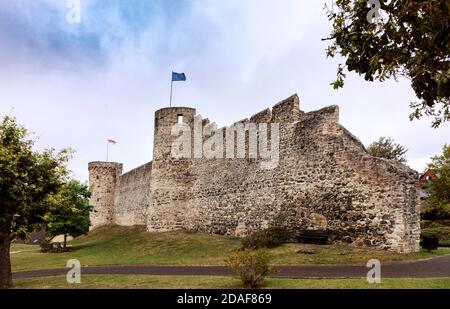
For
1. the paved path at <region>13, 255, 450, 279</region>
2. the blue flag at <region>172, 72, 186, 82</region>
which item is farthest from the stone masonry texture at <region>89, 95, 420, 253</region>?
the blue flag at <region>172, 72, 186, 82</region>

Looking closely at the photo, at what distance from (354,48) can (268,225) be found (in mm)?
15271

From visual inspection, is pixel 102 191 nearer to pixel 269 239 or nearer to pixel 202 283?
pixel 269 239

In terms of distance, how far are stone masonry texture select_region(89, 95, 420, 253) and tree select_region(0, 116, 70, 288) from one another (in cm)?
1005

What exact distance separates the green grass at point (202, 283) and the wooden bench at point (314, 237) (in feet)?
21.3

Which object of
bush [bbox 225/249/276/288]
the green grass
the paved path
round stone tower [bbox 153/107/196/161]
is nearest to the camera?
the green grass

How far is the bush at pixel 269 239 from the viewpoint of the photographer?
1931cm

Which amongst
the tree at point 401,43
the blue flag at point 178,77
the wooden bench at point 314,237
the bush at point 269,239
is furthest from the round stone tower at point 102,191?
the tree at point 401,43

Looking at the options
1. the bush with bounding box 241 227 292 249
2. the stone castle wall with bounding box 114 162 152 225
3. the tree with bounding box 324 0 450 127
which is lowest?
the bush with bounding box 241 227 292 249

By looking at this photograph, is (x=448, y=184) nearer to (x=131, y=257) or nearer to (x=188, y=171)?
(x=188, y=171)

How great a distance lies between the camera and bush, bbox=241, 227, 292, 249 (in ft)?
63.4

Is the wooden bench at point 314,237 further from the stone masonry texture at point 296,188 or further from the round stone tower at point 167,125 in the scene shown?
the round stone tower at point 167,125

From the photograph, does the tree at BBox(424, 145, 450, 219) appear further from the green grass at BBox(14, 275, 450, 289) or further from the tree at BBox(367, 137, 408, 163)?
the green grass at BBox(14, 275, 450, 289)

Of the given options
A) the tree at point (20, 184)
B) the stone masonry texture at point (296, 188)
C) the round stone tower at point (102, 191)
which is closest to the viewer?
the tree at point (20, 184)
